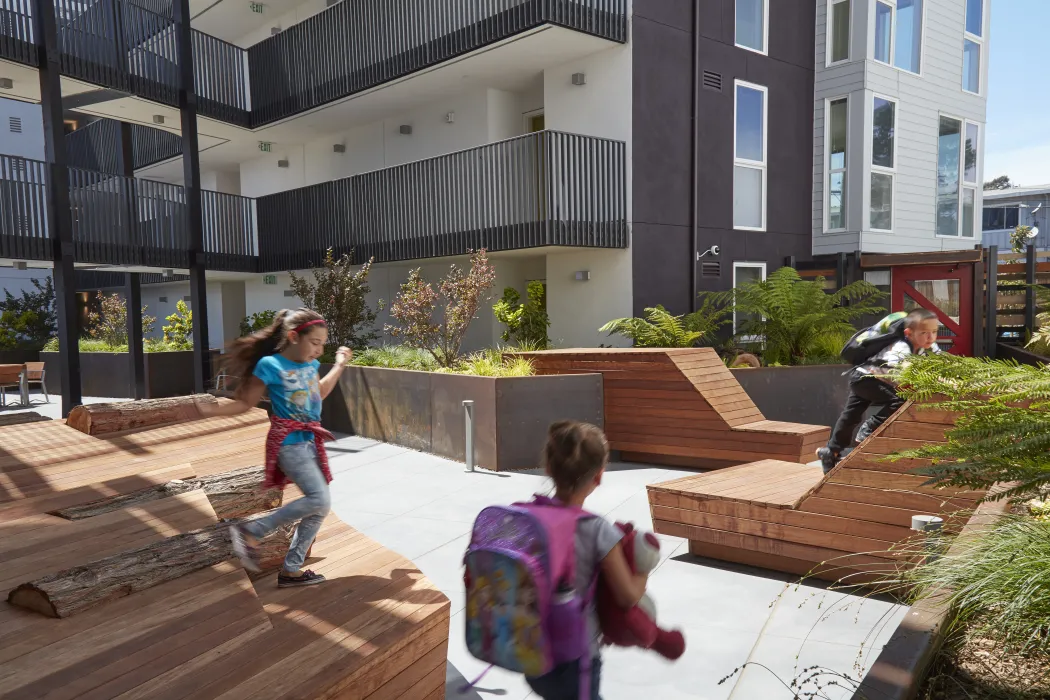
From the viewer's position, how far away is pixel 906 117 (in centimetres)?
1565

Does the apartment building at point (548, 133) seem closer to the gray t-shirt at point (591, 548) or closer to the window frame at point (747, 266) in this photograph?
the window frame at point (747, 266)

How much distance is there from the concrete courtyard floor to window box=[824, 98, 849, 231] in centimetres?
952

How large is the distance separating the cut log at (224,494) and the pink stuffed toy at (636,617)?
312cm

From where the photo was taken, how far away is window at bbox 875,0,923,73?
601 inches

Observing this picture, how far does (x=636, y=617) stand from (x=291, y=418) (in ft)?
8.52

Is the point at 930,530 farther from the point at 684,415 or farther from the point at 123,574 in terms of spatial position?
the point at 684,415

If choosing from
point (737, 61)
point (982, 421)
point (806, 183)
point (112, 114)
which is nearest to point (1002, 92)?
point (806, 183)

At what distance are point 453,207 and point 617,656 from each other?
10156 mm

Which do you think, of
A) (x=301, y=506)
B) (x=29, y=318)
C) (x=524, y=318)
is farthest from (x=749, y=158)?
(x=29, y=318)

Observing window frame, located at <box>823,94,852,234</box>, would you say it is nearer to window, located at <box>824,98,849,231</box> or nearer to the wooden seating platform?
window, located at <box>824,98,849,231</box>

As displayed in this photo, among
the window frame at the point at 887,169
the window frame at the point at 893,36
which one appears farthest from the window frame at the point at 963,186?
the window frame at the point at 887,169

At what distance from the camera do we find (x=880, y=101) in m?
15.2

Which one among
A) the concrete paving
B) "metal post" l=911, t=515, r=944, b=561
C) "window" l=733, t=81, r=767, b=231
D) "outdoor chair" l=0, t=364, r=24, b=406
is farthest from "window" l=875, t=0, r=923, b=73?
"outdoor chair" l=0, t=364, r=24, b=406

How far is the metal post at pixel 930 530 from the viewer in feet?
10.9
